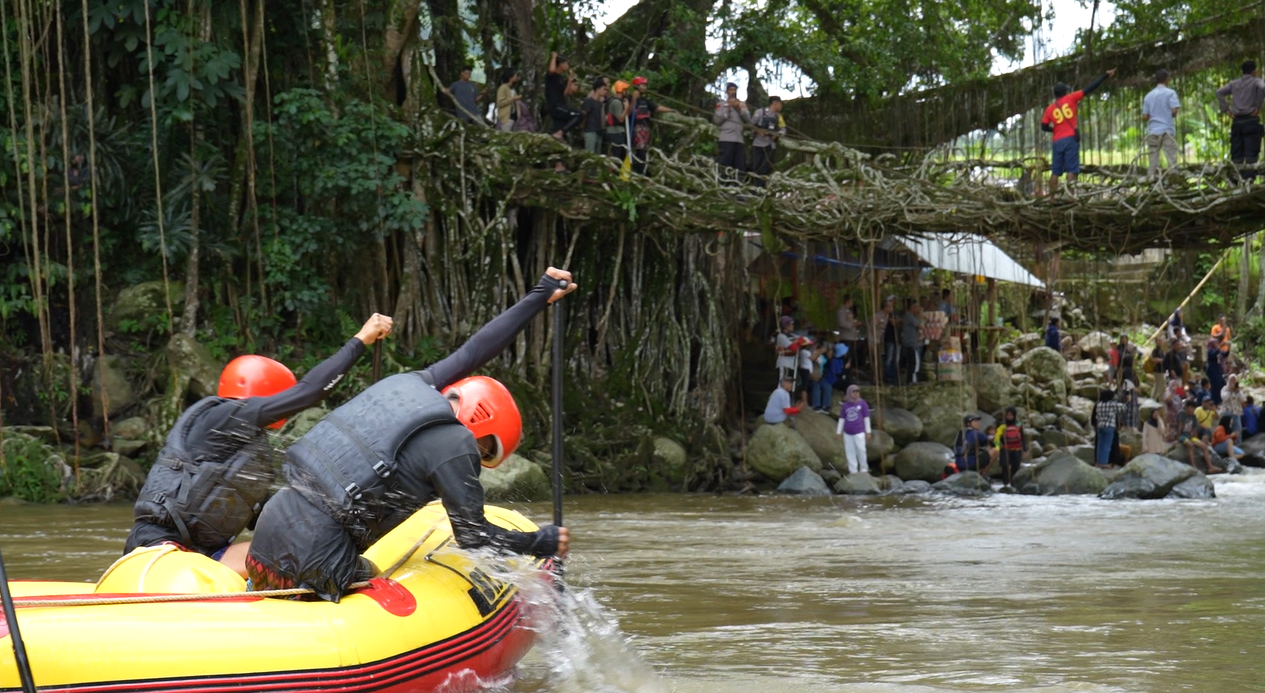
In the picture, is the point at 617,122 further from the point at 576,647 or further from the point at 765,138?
the point at 576,647

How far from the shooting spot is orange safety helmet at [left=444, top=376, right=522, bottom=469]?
4668 millimetres

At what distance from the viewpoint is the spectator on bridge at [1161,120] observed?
12797mm

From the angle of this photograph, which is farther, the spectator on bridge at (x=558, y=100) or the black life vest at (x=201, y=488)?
the spectator on bridge at (x=558, y=100)

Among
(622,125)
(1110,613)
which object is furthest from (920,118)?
(1110,613)

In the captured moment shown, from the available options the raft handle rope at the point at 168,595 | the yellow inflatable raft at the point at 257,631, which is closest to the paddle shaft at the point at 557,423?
the yellow inflatable raft at the point at 257,631

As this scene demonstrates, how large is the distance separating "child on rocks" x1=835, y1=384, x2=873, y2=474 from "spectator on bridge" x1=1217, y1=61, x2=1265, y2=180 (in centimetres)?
438

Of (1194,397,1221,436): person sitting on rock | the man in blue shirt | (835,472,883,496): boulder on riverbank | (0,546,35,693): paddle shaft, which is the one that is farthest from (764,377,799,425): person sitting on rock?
(0,546,35,693): paddle shaft

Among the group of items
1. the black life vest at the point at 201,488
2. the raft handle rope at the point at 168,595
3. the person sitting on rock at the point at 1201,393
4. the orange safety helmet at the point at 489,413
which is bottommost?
the person sitting on rock at the point at 1201,393

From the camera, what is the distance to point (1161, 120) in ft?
42.2

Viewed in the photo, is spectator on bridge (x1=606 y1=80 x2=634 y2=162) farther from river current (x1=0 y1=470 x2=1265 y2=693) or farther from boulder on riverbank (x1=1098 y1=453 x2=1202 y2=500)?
boulder on riverbank (x1=1098 y1=453 x2=1202 y2=500)

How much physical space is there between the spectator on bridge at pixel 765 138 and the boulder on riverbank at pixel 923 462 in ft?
11.4

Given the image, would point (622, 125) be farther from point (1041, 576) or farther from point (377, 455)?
point (377, 455)

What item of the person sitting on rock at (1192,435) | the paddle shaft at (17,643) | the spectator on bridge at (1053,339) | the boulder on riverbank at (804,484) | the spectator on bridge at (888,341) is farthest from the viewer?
the spectator on bridge at (1053,339)

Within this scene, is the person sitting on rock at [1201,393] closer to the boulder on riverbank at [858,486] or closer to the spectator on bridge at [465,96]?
the boulder on riverbank at [858,486]
